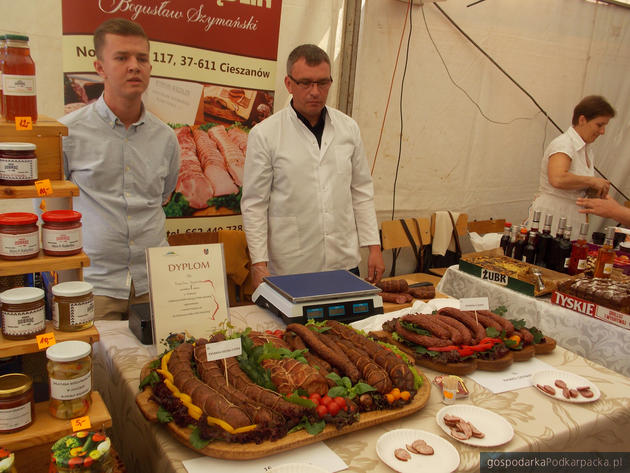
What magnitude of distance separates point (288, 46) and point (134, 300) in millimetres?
2018

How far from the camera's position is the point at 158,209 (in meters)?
2.60

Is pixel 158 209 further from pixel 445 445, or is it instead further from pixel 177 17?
pixel 445 445

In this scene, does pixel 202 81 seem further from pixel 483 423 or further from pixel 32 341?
pixel 483 423

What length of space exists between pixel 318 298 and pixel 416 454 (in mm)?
834

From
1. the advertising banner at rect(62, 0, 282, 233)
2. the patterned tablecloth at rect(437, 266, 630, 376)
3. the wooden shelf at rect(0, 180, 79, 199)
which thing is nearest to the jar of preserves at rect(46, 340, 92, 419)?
the wooden shelf at rect(0, 180, 79, 199)

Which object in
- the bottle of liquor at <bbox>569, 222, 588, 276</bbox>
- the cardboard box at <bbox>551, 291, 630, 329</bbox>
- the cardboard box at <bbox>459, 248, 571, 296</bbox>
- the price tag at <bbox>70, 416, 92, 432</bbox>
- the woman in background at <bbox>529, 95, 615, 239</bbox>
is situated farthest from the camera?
the woman in background at <bbox>529, 95, 615, 239</bbox>

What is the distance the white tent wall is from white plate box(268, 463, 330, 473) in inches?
129

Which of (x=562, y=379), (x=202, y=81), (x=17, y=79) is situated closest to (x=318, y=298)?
(x=562, y=379)

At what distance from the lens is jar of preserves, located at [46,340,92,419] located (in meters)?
1.26

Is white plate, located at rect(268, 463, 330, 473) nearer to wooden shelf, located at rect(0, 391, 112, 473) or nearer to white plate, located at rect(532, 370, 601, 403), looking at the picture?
wooden shelf, located at rect(0, 391, 112, 473)

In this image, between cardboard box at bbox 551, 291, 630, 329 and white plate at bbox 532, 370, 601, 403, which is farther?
cardboard box at bbox 551, 291, 630, 329

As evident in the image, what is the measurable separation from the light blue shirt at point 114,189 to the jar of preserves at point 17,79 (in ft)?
2.82

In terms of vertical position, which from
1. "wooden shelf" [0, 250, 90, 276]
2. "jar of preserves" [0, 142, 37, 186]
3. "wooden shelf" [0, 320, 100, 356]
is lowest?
"wooden shelf" [0, 320, 100, 356]

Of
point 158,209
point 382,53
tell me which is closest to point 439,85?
point 382,53
